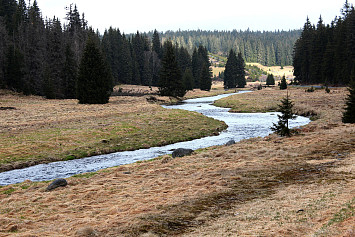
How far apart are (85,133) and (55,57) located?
49.3 meters

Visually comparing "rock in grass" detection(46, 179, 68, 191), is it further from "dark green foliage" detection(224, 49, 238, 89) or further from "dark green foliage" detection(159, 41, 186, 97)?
"dark green foliage" detection(224, 49, 238, 89)

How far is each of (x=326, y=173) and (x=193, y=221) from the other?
6.34 metres

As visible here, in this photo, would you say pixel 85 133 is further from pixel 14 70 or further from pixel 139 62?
pixel 139 62

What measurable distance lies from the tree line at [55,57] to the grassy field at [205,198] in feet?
130

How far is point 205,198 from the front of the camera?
35.4 ft

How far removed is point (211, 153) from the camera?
1880 centimetres

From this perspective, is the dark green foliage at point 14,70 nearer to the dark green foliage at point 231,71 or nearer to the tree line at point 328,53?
the tree line at point 328,53

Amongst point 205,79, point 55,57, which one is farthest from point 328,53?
point 55,57

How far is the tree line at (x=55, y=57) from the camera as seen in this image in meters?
67.0

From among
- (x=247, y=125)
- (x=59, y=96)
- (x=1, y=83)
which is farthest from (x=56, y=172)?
(x=1, y=83)

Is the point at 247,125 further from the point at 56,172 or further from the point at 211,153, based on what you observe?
the point at 56,172

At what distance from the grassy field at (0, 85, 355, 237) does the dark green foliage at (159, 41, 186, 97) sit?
185 feet

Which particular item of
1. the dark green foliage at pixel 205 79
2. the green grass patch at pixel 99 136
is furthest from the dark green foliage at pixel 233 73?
the green grass patch at pixel 99 136

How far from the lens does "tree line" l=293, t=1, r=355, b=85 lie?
7181 cm
